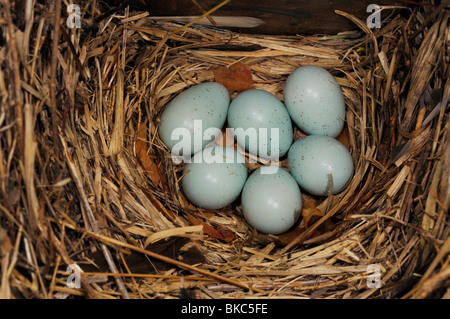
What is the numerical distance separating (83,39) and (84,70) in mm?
108

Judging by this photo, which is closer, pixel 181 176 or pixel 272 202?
pixel 272 202

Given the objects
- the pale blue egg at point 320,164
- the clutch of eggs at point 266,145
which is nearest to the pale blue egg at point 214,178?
the clutch of eggs at point 266,145

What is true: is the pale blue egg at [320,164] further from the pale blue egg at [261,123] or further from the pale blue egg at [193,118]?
the pale blue egg at [193,118]

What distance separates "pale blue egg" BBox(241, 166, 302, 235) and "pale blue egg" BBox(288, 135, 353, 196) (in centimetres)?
5

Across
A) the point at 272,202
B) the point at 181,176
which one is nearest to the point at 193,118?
the point at 181,176

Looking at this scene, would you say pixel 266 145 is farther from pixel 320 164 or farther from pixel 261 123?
pixel 320 164

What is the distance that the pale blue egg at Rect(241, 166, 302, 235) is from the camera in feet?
4.81

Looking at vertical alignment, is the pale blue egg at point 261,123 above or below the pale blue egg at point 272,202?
above

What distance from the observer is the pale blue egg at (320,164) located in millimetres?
1511

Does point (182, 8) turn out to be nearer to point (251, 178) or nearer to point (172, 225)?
point (251, 178)

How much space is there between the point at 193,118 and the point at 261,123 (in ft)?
0.85

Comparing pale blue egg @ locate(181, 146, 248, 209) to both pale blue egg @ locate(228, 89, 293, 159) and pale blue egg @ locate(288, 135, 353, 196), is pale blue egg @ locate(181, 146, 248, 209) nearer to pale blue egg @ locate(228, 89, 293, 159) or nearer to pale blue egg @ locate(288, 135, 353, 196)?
pale blue egg @ locate(228, 89, 293, 159)

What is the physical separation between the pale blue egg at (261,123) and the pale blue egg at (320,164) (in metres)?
0.08

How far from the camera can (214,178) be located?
151 cm
